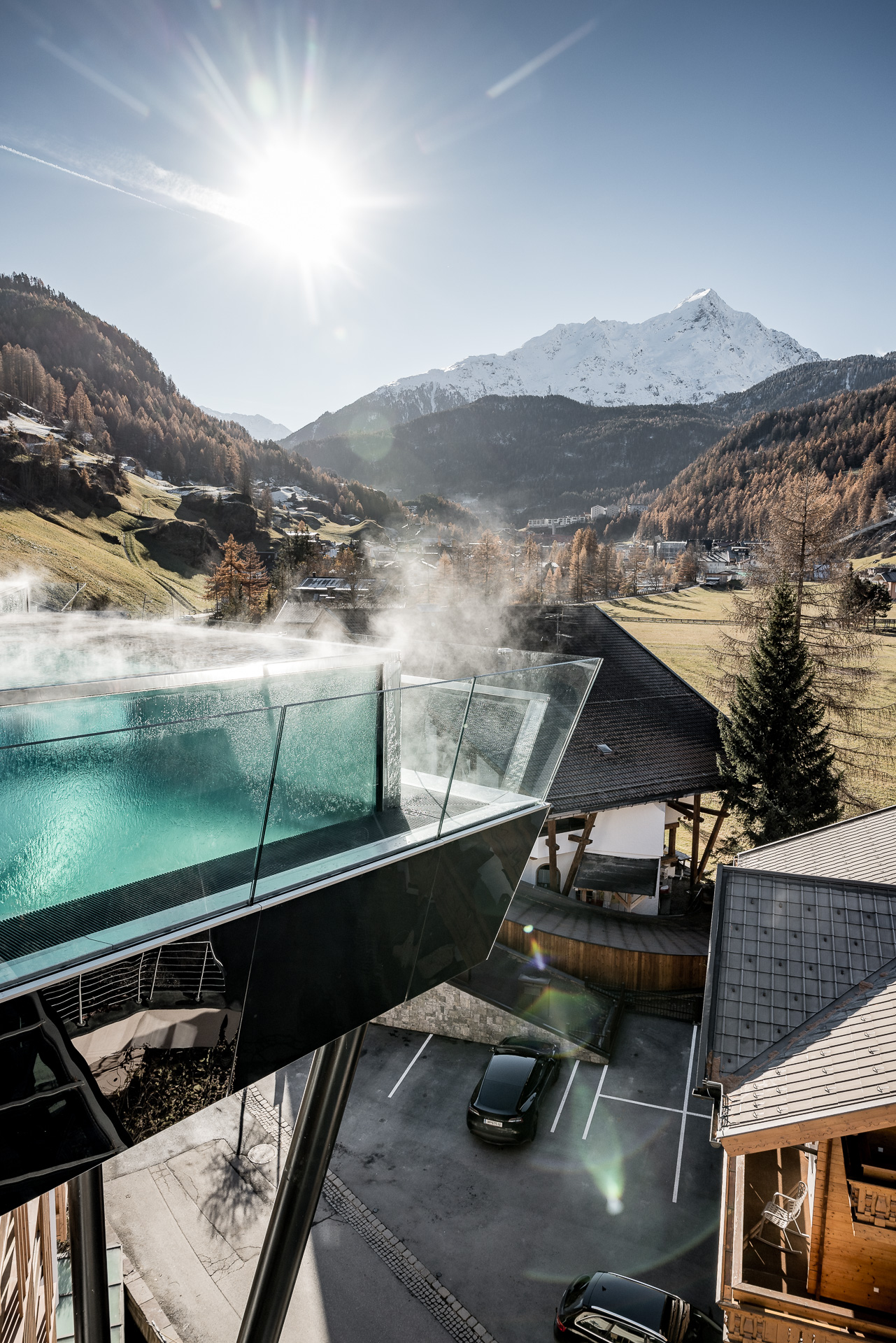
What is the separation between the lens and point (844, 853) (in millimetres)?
10078

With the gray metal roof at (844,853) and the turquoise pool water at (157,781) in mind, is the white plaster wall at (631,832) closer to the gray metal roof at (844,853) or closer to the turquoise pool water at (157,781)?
the gray metal roof at (844,853)

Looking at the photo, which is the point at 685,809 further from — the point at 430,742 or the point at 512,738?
the point at 430,742

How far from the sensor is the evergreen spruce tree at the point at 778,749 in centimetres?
1569

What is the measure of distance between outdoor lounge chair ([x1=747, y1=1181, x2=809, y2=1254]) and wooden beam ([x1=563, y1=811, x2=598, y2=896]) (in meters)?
7.16

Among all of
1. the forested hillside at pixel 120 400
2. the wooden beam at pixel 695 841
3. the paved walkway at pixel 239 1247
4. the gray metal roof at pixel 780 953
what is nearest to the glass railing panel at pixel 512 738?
the gray metal roof at pixel 780 953

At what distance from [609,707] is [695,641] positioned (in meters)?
32.3

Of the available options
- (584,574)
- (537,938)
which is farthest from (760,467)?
(537,938)

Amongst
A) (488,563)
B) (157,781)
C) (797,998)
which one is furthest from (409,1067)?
(488,563)

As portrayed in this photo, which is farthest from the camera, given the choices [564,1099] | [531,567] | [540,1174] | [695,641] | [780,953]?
[531,567]

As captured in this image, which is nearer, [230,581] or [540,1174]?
[540,1174]

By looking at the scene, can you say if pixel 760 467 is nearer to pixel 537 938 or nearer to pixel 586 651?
pixel 586 651

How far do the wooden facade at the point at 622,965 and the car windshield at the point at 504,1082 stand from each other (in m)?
2.42

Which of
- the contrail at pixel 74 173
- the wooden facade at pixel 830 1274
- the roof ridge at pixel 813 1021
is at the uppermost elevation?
the contrail at pixel 74 173

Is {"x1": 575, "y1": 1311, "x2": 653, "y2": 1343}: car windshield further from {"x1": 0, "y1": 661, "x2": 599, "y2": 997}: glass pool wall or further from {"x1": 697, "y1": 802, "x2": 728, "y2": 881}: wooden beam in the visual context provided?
{"x1": 697, "y1": 802, "x2": 728, "y2": 881}: wooden beam
